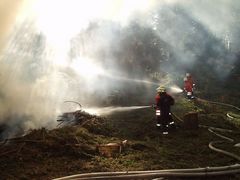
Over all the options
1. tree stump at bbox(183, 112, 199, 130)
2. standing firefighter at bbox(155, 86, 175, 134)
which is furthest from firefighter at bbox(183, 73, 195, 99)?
standing firefighter at bbox(155, 86, 175, 134)

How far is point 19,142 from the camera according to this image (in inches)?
338

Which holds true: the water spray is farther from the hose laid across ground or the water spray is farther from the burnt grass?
the hose laid across ground

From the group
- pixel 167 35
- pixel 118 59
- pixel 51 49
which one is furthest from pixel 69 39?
pixel 167 35

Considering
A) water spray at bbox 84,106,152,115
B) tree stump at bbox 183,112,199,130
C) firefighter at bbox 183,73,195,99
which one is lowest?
tree stump at bbox 183,112,199,130

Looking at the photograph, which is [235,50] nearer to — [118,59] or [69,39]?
[118,59]

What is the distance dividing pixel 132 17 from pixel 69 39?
6.89 meters

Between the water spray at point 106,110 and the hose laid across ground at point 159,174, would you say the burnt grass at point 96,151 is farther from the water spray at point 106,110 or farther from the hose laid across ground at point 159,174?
the water spray at point 106,110

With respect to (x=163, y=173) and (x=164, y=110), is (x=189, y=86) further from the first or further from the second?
(x=163, y=173)

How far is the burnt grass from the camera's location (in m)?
7.46

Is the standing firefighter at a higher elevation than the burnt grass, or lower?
higher

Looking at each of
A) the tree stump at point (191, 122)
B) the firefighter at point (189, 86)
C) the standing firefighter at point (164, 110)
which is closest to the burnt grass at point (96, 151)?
the tree stump at point (191, 122)

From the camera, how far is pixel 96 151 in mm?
8680

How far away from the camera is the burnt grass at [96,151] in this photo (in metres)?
7.46

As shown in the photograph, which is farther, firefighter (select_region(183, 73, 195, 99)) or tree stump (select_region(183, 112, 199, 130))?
firefighter (select_region(183, 73, 195, 99))
